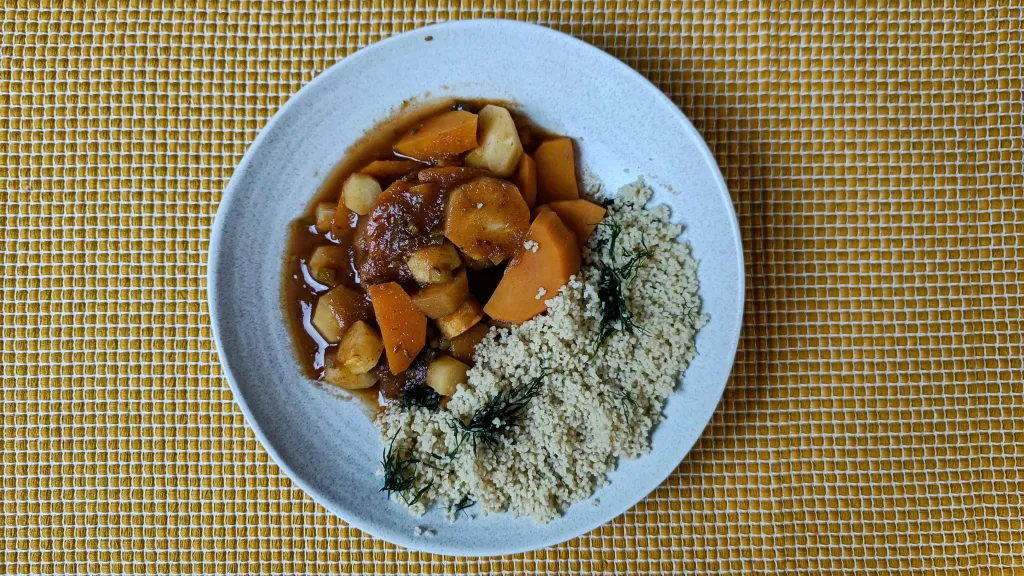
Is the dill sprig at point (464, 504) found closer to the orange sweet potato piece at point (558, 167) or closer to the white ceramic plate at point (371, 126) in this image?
the white ceramic plate at point (371, 126)

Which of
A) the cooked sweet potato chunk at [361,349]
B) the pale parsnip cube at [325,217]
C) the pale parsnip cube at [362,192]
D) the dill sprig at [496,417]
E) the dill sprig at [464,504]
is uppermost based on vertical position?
the pale parsnip cube at [362,192]

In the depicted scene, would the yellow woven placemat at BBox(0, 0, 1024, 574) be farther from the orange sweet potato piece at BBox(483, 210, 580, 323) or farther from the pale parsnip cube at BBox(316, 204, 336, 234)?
the orange sweet potato piece at BBox(483, 210, 580, 323)

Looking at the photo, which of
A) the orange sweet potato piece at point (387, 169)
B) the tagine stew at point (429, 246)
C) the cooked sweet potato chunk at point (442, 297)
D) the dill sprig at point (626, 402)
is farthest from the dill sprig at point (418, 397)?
the orange sweet potato piece at point (387, 169)

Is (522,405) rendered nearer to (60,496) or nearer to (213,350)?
(213,350)

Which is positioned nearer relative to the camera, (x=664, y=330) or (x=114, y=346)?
(x=664, y=330)

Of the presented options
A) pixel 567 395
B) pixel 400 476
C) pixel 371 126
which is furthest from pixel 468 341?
pixel 371 126

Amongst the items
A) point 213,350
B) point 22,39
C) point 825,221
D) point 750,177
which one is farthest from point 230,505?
point 825,221
